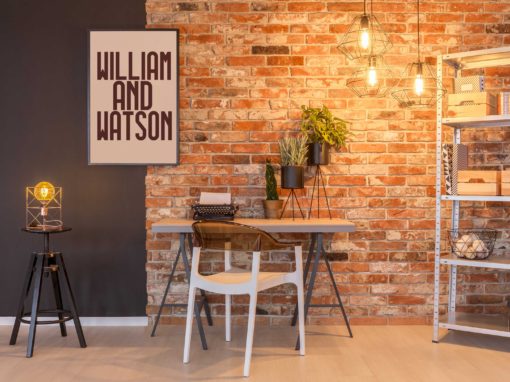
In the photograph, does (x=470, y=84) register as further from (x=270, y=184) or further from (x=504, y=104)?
(x=270, y=184)

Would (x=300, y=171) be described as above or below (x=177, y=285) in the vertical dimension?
above

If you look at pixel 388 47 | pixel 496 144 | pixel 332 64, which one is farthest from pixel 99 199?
pixel 496 144

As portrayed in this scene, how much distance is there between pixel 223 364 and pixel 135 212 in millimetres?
1368

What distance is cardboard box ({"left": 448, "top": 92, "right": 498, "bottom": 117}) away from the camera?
368 cm

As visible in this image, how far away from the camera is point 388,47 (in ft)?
13.8

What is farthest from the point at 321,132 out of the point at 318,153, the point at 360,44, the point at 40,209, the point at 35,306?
the point at 35,306

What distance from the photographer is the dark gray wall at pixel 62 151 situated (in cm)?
417

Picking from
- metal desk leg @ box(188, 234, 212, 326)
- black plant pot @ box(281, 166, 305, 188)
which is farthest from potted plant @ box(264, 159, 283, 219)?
metal desk leg @ box(188, 234, 212, 326)

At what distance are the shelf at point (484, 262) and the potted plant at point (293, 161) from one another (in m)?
1.04

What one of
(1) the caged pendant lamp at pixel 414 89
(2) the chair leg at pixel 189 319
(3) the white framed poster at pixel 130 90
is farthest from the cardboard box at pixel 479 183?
(3) the white framed poster at pixel 130 90

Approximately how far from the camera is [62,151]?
4.19m

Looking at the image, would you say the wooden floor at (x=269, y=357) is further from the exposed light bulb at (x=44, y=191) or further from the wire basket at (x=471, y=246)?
the exposed light bulb at (x=44, y=191)

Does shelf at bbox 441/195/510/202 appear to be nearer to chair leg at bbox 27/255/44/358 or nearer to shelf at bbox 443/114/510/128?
shelf at bbox 443/114/510/128

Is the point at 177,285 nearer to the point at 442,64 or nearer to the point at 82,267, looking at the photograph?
the point at 82,267
